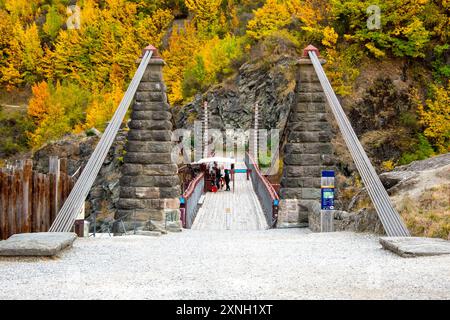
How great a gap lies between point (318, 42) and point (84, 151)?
2120 cm

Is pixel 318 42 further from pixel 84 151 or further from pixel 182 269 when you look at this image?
pixel 182 269

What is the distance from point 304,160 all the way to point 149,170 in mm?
4610

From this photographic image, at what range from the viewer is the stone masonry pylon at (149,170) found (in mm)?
17688

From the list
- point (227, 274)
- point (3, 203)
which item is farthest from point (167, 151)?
point (227, 274)

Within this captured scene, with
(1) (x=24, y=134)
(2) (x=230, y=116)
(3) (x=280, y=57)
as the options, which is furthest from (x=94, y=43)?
(3) (x=280, y=57)

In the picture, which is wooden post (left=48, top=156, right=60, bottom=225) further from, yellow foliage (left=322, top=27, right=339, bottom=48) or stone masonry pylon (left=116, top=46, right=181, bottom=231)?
yellow foliage (left=322, top=27, right=339, bottom=48)

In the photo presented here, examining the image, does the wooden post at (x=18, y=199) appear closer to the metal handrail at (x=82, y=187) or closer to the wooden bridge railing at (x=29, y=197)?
the wooden bridge railing at (x=29, y=197)

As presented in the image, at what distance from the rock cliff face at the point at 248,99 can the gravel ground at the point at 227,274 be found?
3535 cm

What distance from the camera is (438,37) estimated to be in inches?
1649

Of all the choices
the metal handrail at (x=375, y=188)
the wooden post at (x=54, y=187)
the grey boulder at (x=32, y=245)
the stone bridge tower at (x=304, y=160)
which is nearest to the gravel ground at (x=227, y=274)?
the grey boulder at (x=32, y=245)

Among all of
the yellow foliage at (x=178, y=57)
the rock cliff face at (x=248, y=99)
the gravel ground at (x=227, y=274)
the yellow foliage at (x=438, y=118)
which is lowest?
the gravel ground at (x=227, y=274)

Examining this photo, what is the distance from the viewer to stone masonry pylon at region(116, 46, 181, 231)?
58.0 ft

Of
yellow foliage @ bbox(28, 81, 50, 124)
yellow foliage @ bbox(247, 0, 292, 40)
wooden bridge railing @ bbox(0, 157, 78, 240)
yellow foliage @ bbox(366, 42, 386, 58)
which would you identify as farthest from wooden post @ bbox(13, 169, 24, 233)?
yellow foliage @ bbox(28, 81, 50, 124)

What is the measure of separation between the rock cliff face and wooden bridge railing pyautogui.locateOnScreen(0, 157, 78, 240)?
33.2 meters
